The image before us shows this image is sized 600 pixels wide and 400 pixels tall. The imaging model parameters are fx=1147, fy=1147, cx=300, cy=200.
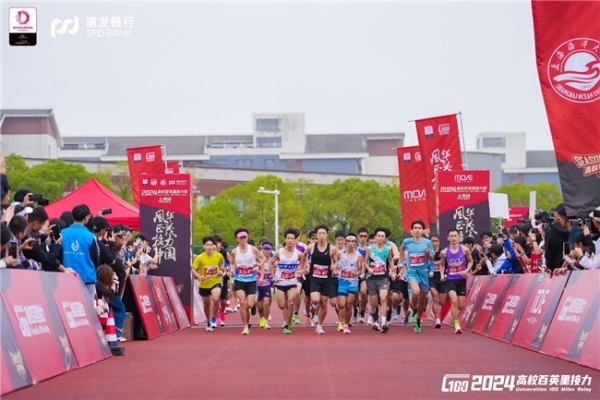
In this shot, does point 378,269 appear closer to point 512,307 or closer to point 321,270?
point 321,270

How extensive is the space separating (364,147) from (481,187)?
96340 mm

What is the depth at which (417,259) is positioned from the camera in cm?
2341

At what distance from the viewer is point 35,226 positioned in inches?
574

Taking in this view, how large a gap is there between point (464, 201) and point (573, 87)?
1404 cm

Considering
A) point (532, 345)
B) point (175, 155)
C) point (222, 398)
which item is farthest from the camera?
point (175, 155)

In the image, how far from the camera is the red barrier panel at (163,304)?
23.8 m

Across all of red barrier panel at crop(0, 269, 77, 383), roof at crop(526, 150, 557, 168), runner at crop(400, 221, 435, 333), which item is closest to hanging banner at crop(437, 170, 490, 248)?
runner at crop(400, 221, 435, 333)

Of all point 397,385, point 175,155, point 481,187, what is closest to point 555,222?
point 397,385

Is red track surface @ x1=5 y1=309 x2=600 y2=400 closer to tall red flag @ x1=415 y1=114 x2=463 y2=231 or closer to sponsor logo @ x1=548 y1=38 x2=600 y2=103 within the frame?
sponsor logo @ x1=548 y1=38 x2=600 y2=103

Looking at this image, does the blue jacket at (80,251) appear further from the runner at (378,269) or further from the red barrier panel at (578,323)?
the runner at (378,269)

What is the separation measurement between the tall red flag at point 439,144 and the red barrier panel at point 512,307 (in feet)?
37.2

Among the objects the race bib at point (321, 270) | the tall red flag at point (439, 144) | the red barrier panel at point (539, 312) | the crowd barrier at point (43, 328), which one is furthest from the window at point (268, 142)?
the crowd barrier at point (43, 328)

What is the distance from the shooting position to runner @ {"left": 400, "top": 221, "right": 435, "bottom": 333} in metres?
23.4

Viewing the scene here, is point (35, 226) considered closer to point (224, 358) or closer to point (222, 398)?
point (224, 358)
